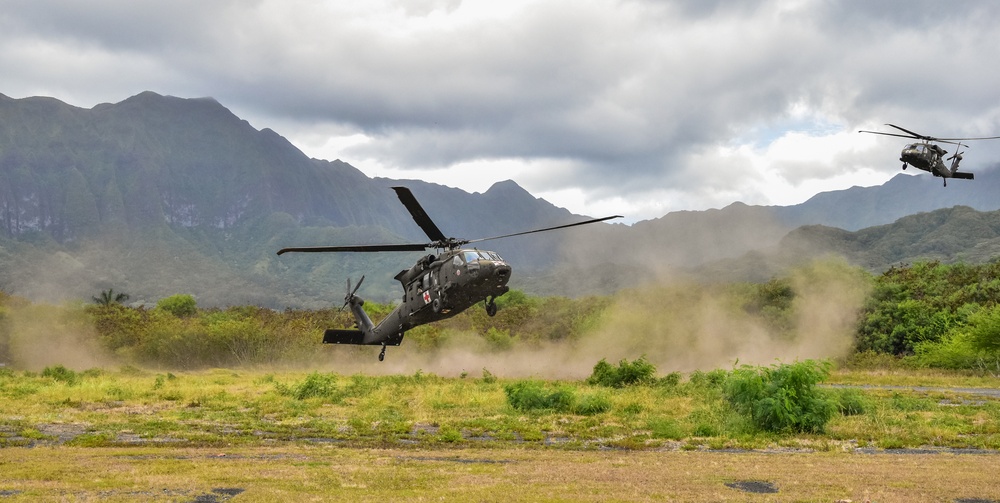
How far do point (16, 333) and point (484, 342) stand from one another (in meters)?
45.3

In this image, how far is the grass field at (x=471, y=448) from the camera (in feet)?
49.7

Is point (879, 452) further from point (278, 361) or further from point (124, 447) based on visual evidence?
point (278, 361)

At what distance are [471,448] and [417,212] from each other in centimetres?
1175

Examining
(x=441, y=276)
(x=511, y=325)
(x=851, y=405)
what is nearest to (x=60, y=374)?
(x=441, y=276)

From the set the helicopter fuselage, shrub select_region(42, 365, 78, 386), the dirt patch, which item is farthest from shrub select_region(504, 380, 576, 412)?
shrub select_region(42, 365, 78, 386)

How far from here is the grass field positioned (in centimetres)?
1514

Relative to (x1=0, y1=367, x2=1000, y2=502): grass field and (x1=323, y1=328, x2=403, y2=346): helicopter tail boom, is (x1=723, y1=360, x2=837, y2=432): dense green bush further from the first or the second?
(x1=323, y1=328, x2=403, y2=346): helicopter tail boom

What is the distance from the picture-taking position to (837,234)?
518ft

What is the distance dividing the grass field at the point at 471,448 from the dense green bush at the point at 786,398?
0.68m

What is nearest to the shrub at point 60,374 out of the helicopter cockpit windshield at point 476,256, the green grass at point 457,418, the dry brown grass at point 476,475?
the green grass at point 457,418

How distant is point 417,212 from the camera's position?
105 ft

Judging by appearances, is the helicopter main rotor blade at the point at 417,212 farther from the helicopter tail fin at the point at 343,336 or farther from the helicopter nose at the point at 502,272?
the helicopter tail fin at the point at 343,336

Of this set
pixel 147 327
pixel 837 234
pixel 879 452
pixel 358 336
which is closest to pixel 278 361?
pixel 147 327

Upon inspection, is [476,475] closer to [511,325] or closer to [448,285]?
[448,285]
